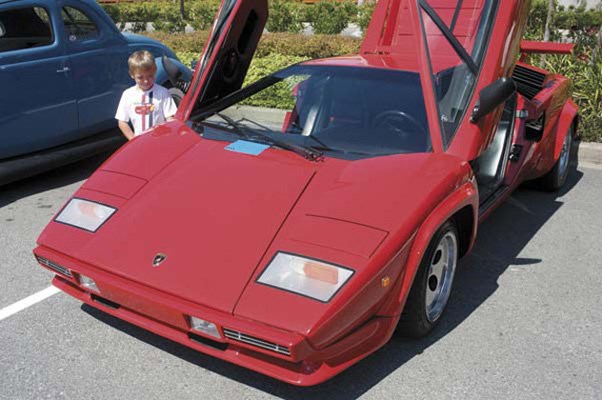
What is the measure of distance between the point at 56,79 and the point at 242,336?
3.96 m

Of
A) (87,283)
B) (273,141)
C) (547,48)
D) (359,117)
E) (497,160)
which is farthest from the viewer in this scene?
(547,48)

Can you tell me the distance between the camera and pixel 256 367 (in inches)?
97.4

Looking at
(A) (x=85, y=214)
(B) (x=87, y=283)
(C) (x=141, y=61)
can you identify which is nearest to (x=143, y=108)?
(C) (x=141, y=61)

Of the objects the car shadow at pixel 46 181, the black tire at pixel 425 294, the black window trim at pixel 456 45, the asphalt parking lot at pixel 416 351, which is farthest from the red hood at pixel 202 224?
the car shadow at pixel 46 181

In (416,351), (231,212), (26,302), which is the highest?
(231,212)

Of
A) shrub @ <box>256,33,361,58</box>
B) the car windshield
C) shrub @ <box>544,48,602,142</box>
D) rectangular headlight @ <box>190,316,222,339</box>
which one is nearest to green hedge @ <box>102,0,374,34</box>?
shrub @ <box>256,33,361,58</box>

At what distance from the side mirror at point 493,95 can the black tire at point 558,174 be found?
216 cm

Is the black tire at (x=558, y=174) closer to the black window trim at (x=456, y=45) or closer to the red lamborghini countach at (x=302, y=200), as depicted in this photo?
the red lamborghini countach at (x=302, y=200)

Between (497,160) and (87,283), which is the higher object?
(497,160)

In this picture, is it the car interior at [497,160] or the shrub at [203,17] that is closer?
the car interior at [497,160]

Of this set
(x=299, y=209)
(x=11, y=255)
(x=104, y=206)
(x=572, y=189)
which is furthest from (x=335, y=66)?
(x=572, y=189)

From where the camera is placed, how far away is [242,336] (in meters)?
2.39

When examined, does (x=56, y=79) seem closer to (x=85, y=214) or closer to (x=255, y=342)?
(x=85, y=214)

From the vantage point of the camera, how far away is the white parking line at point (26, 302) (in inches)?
134
